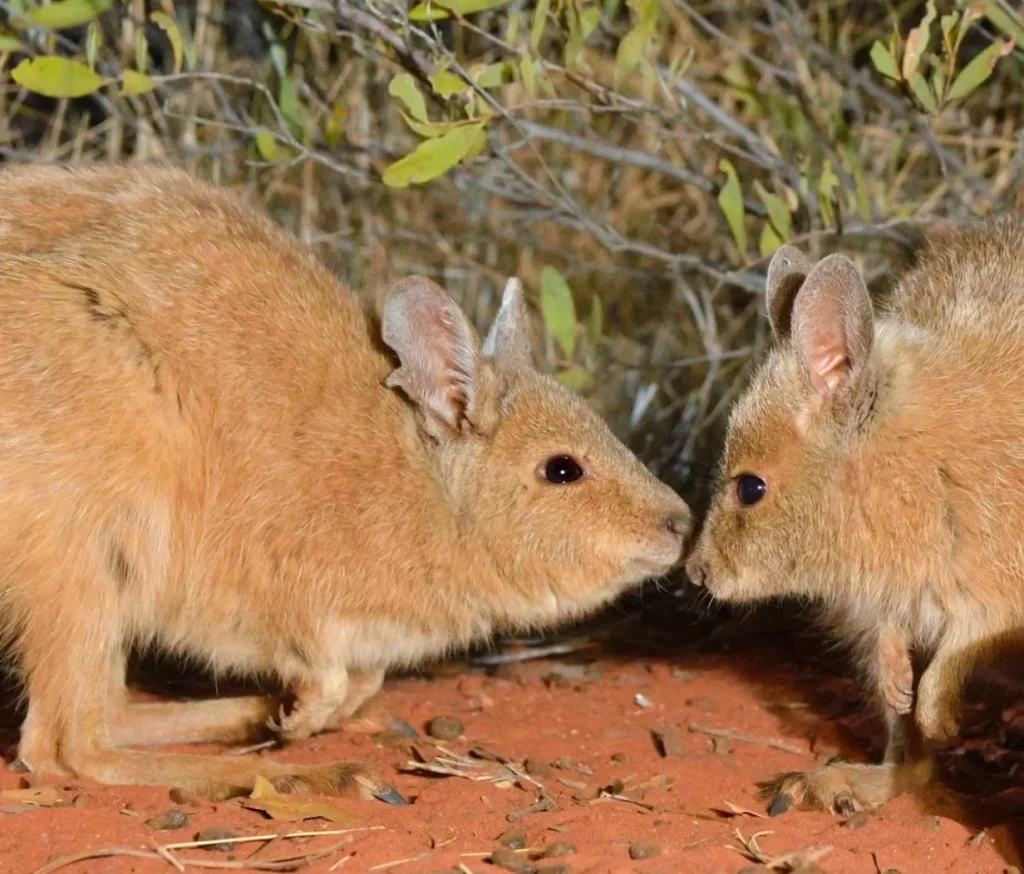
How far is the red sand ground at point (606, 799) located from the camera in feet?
12.5


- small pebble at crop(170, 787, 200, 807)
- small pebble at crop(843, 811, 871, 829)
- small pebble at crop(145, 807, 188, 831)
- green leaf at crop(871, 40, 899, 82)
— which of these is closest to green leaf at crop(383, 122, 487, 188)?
green leaf at crop(871, 40, 899, 82)

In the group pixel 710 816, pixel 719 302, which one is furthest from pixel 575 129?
pixel 710 816

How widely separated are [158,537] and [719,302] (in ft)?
12.1

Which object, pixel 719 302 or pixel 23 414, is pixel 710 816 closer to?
pixel 23 414

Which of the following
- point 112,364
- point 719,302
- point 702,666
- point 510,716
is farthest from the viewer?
point 719,302

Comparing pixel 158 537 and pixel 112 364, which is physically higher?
pixel 112 364

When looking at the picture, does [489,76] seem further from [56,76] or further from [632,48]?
[56,76]

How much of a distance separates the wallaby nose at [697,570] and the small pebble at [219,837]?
5.19 ft

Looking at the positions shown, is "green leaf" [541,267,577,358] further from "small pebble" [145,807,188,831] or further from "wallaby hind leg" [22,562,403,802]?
"small pebble" [145,807,188,831]

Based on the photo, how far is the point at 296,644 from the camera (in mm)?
4793

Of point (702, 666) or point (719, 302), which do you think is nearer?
point (702, 666)

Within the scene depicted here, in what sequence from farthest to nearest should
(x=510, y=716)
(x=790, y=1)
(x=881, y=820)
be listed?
(x=790, y=1) < (x=510, y=716) < (x=881, y=820)

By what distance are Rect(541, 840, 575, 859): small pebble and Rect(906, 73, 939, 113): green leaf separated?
9.06 feet

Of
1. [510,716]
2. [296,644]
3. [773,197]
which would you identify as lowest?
[510,716]
